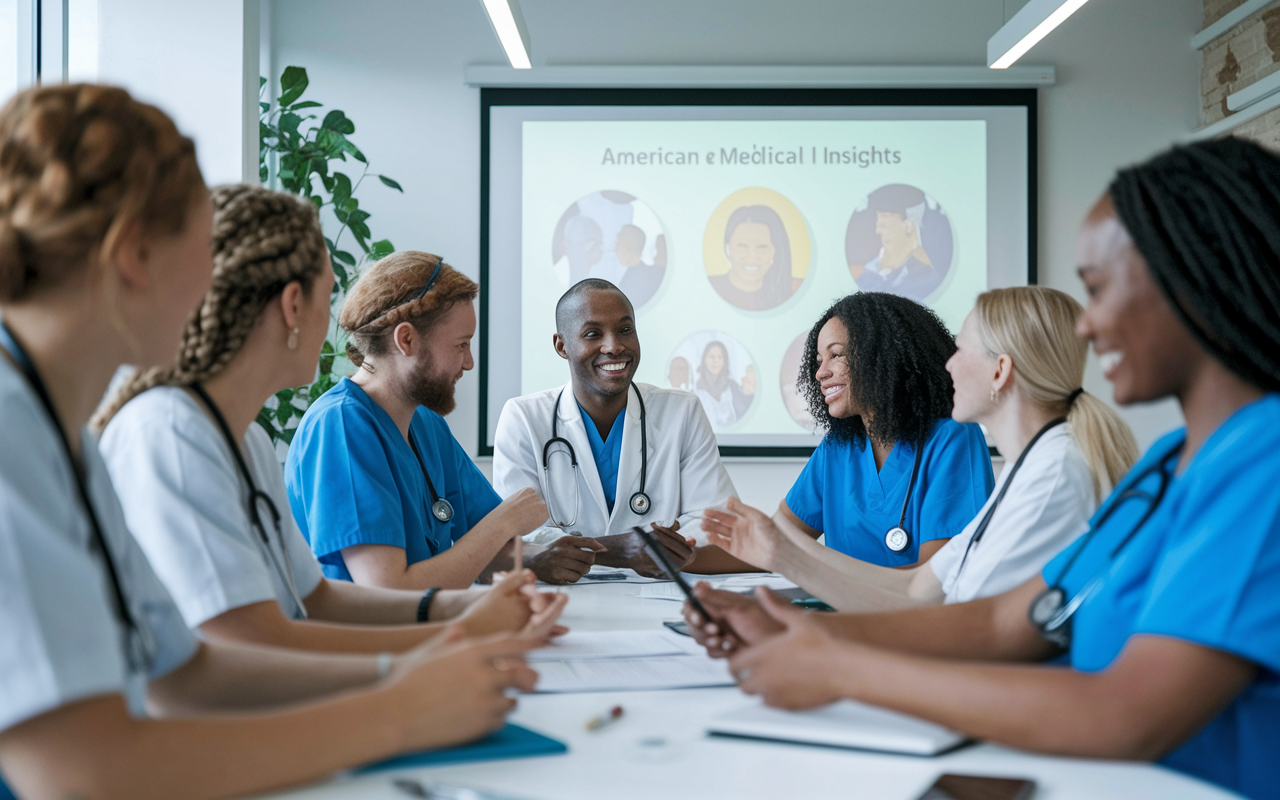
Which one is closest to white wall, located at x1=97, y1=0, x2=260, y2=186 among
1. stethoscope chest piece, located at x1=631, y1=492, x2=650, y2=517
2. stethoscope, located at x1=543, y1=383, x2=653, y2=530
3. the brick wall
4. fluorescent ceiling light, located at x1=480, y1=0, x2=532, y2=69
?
fluorescent ceiling light, located at x1=480, y1=0, x2=532, y2=69

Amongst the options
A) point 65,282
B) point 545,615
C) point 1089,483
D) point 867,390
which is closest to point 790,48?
point 867,390

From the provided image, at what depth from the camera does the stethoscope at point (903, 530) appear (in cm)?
253

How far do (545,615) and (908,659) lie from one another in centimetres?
61

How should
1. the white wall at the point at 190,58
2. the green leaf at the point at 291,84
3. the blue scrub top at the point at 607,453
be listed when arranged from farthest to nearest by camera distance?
the green leaf at the point at 291,84
the white wall at the point at 190,58
the blue scrub top at the point at 607,453

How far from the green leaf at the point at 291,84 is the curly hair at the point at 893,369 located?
2595 millimetres

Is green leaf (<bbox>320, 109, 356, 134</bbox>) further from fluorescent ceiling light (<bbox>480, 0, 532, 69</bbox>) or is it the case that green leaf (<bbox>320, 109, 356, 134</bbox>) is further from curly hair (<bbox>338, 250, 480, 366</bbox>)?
curly hair (<bbox>338, 250, 480, 366</bbox>)

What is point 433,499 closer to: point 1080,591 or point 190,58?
point 1080,591

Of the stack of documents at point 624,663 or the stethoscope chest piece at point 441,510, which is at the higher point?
the stethoscope chest piece at point 441,510

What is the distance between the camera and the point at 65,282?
2.64ft

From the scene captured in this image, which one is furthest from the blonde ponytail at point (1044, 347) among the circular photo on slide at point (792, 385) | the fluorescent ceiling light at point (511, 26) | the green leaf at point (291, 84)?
the green leaf at point (291, 84)

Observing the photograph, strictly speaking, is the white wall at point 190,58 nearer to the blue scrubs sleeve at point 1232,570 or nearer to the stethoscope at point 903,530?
the stethoscope at point 903,530

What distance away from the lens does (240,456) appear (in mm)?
1310

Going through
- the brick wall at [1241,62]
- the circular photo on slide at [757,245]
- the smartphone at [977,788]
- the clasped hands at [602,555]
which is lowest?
the clasped hands at [602,555]

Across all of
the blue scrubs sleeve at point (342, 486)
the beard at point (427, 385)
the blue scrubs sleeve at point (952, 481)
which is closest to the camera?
the blue scrubs sleeve at point (342, 486)
